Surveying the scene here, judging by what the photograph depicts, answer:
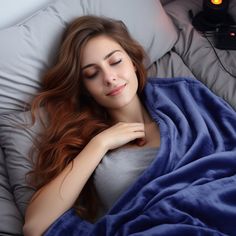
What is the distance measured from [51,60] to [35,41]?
86 mm

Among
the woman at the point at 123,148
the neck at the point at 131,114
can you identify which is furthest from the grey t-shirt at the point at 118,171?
the neck at the point at 131,114

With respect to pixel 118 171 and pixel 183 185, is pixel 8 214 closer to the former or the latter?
pixel 118 171

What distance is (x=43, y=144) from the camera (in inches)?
45.9

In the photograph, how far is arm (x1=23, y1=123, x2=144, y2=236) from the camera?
3.20ft

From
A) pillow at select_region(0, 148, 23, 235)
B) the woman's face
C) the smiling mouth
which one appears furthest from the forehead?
pillow at select_region(0, 148, 23, 235)

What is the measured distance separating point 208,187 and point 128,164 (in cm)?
24

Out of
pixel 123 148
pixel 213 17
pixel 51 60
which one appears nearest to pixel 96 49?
pixel 51 60

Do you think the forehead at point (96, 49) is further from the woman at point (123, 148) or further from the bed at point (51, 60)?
the bed at point (51, 60)

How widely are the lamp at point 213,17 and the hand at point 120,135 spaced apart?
665 mm

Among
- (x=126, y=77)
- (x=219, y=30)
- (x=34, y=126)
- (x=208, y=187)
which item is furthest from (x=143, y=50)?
(x=208, y=187)

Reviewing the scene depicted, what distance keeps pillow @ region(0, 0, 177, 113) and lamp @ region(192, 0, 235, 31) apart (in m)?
0.33

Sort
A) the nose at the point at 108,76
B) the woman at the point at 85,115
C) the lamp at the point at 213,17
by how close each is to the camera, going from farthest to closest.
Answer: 1. the lamp at the point at 213,17
2. the nose at the point at 108,76
3. the woman at the point at 85,115

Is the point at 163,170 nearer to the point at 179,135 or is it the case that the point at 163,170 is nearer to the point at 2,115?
the point at 179,135

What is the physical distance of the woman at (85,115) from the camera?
1020 mm
